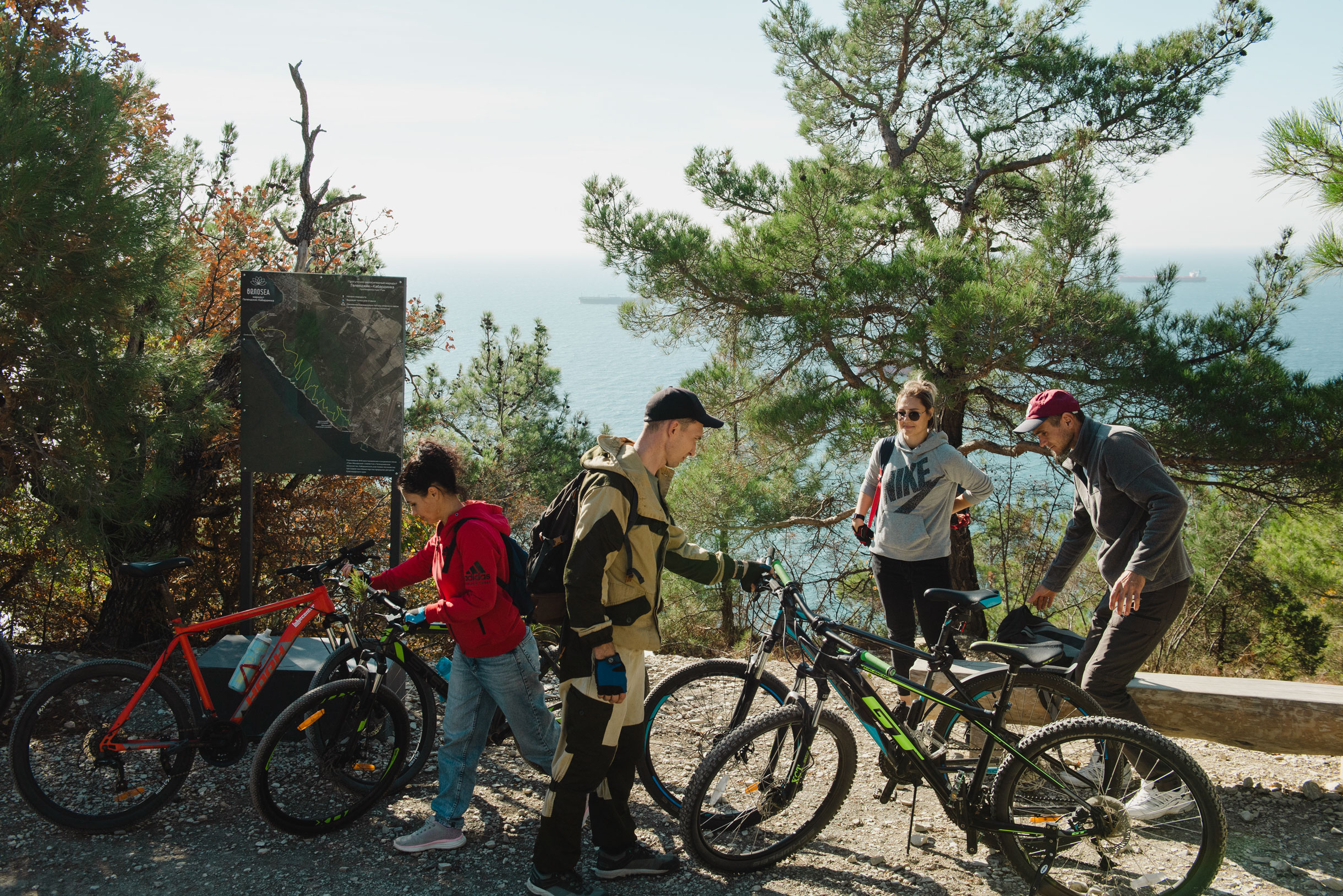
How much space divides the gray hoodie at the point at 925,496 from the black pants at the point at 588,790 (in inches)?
66.4

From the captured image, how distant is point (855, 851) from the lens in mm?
3201

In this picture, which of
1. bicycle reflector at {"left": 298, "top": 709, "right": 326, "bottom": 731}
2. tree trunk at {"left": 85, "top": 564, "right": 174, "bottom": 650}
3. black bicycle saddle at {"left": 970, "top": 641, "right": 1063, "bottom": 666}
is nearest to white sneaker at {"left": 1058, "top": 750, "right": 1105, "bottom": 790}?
black bicycle saddle at {"left": 970, "top": 641, "right": 1063, "bottom": 666}

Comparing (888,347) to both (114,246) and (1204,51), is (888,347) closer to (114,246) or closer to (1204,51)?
(1204,51)

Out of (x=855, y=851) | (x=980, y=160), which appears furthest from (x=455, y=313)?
(x=855, y=851)

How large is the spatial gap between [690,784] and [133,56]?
7499 mm

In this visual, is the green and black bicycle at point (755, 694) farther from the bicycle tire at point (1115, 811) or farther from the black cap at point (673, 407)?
the black cap at point (673, 407)

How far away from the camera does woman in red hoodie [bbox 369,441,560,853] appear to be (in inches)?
119

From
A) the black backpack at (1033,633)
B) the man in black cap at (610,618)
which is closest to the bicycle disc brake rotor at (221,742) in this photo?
the man in black cap at (610,618)

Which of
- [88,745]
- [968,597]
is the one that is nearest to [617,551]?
[968,597]

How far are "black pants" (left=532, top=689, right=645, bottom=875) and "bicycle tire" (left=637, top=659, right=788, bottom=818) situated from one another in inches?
4.6

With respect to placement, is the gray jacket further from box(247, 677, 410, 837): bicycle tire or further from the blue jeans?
box(247, 677, 410, 837): bicycle tire

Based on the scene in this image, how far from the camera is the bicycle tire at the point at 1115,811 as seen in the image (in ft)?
8.79

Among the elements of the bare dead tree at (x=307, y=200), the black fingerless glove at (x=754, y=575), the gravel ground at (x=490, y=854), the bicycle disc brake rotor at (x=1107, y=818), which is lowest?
the gravel ground at (x=490, y=854)

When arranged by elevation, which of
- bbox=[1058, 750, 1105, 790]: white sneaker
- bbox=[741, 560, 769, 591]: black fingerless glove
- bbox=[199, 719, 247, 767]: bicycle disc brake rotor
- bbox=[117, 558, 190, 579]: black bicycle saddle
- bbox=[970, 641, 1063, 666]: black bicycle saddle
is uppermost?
bbox=[741, 560, 769, 591]: black fingerless glove
